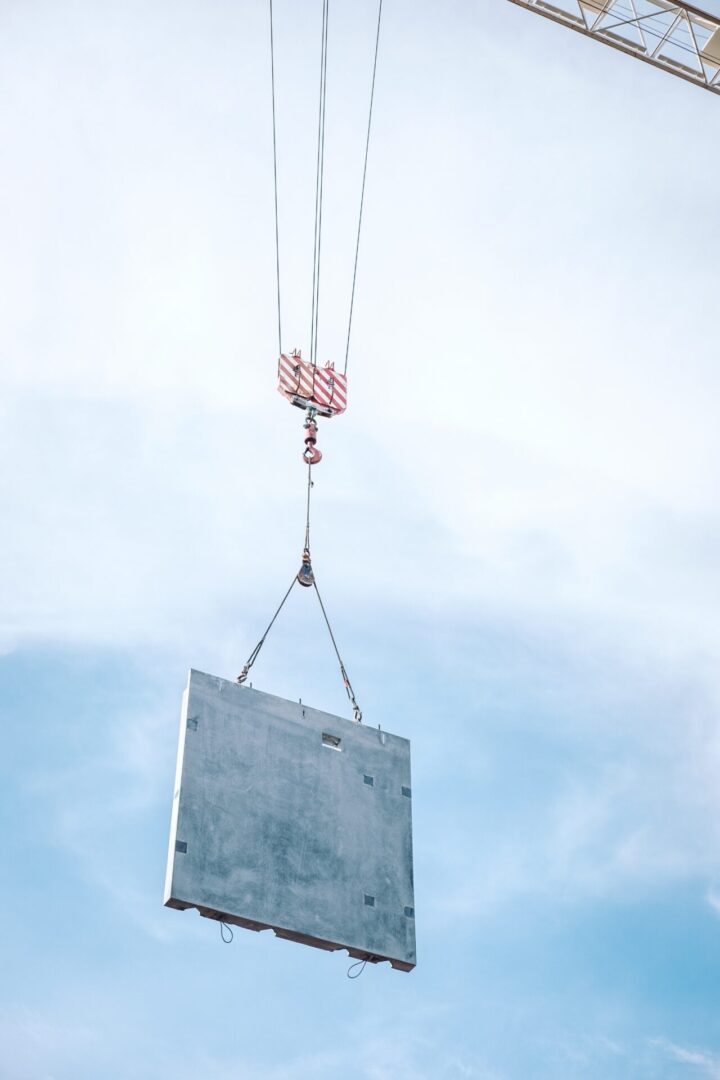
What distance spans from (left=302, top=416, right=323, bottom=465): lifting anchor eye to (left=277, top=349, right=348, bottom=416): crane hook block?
0.47m

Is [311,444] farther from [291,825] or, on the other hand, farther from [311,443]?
[291,825]

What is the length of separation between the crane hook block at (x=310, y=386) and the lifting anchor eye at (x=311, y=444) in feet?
1.53

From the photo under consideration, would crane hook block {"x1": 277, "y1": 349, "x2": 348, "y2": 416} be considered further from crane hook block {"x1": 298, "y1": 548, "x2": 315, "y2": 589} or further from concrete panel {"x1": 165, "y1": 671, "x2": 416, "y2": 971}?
concrete panel {"x1": 165, "y1": 671, "x2": 416, "y2": 971}

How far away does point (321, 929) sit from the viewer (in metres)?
34.2

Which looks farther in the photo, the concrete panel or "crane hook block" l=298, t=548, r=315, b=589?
"crane hook block" l=298, t=548, r=315, b=589

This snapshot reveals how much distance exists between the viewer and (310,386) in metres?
41.6

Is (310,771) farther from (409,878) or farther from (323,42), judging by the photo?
(323,42)

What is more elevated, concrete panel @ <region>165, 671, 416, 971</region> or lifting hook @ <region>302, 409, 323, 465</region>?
lifting hook @ <region>302, 409, 323, 465</region>

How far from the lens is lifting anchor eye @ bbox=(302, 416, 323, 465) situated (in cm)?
4038

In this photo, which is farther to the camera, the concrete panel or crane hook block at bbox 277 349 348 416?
crane hook block at bbox 277 349 348 416

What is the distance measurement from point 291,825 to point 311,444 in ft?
31.5

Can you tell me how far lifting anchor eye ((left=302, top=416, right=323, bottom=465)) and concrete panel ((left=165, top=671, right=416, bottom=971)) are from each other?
6508 millimetres

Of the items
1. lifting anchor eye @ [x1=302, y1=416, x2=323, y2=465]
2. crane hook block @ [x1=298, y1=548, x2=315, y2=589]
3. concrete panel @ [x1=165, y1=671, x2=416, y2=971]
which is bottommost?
concrete panel @ [x1=165, y1=671, x2=416, y2=971]

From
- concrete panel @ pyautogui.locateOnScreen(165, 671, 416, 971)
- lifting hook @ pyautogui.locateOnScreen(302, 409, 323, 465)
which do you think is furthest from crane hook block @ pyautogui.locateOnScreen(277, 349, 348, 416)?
concrete panel @ pyautogui.locateOnScreen(165, 671, 416, 971)
